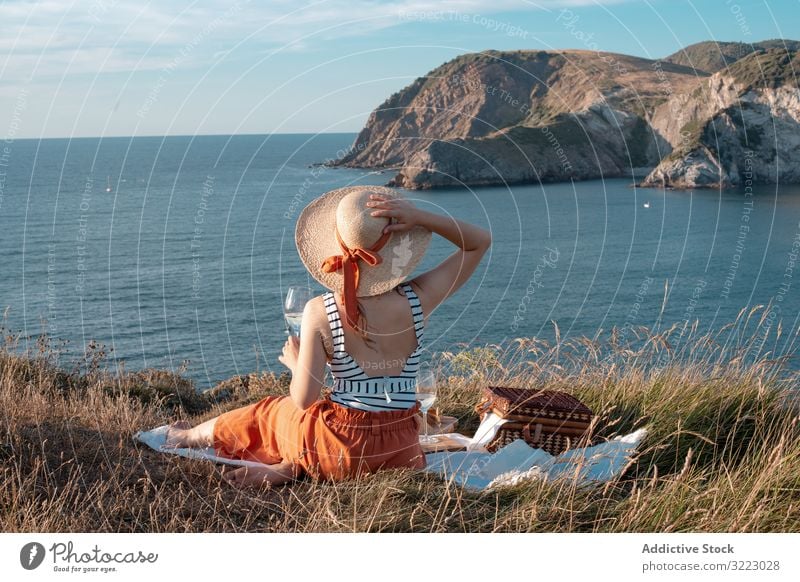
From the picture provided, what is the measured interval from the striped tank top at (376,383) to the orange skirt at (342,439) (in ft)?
0.16

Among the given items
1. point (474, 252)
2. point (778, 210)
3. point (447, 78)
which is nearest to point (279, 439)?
point (474, 252)

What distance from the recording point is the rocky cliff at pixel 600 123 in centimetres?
9131

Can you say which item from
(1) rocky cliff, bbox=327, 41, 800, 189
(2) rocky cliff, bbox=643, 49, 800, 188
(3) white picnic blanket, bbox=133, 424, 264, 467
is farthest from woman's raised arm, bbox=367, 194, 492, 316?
(2) rocky cliff, bbox=643, 49, 800, 188

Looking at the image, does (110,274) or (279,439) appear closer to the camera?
(279,439)

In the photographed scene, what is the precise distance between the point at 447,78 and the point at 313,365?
61.5 metres

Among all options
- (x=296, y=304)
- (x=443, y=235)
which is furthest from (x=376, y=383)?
(x=443, y=235)

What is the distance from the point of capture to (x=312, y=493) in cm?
462

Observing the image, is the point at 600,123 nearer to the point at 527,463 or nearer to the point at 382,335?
the point at 527,463

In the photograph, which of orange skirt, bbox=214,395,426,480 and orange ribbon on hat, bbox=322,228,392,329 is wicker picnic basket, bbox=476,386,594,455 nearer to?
orange skirt, bbox=214,395,426,480

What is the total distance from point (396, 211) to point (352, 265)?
0.37 m

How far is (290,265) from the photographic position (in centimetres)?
5344

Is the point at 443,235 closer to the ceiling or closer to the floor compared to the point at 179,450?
closer to the ceiling

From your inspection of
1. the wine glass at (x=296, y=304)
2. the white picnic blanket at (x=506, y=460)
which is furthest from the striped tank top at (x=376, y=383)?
the white picnic blanket at (x=506, y=460)

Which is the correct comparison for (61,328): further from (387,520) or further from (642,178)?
(642,178)
